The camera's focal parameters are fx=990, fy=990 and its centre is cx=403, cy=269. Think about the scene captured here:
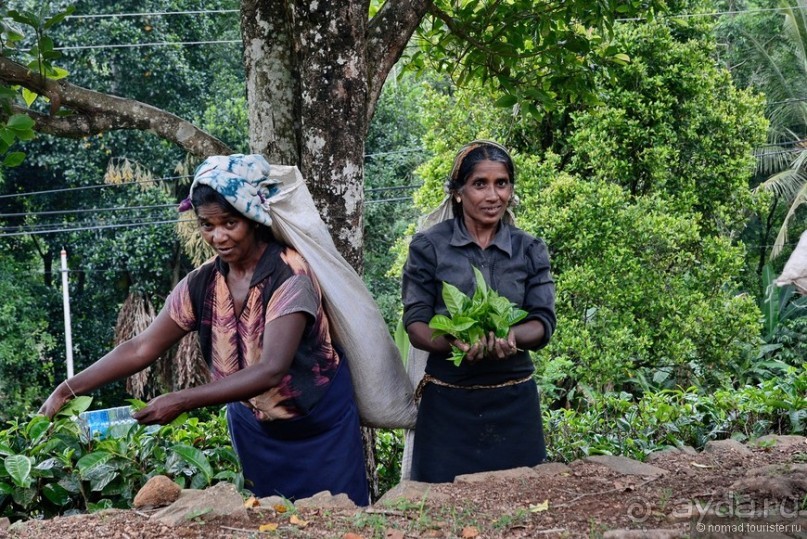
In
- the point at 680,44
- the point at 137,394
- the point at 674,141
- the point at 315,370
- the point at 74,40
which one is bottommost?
the point at 137,394

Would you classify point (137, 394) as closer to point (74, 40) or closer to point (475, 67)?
point (74, 40)

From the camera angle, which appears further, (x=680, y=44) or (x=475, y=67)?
(x=680, y=44)

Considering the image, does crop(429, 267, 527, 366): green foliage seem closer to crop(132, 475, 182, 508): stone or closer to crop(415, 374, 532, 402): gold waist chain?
crop(415, 374, 532, 402): gold waist chain

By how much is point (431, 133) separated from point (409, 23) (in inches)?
185

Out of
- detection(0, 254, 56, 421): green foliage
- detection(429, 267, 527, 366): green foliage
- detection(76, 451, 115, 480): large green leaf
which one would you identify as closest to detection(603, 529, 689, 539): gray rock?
detection(429, 267, 527, 366): green foliage

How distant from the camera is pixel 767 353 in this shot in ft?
40.3

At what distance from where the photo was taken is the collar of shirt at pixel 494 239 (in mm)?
4203

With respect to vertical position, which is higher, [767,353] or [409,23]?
[409,23]

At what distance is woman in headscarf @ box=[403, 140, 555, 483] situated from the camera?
415 cm

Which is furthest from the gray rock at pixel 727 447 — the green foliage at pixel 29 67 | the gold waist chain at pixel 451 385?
the green foliage at pixel 29 67

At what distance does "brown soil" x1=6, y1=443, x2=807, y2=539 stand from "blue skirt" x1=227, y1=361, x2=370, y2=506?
48 centimetres

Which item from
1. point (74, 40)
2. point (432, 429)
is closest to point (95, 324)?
point (74, 40)

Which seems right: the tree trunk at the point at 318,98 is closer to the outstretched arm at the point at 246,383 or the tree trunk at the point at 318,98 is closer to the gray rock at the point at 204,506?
the outstretched arm at the point at 246,383

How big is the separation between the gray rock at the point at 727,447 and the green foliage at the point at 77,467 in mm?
2445
